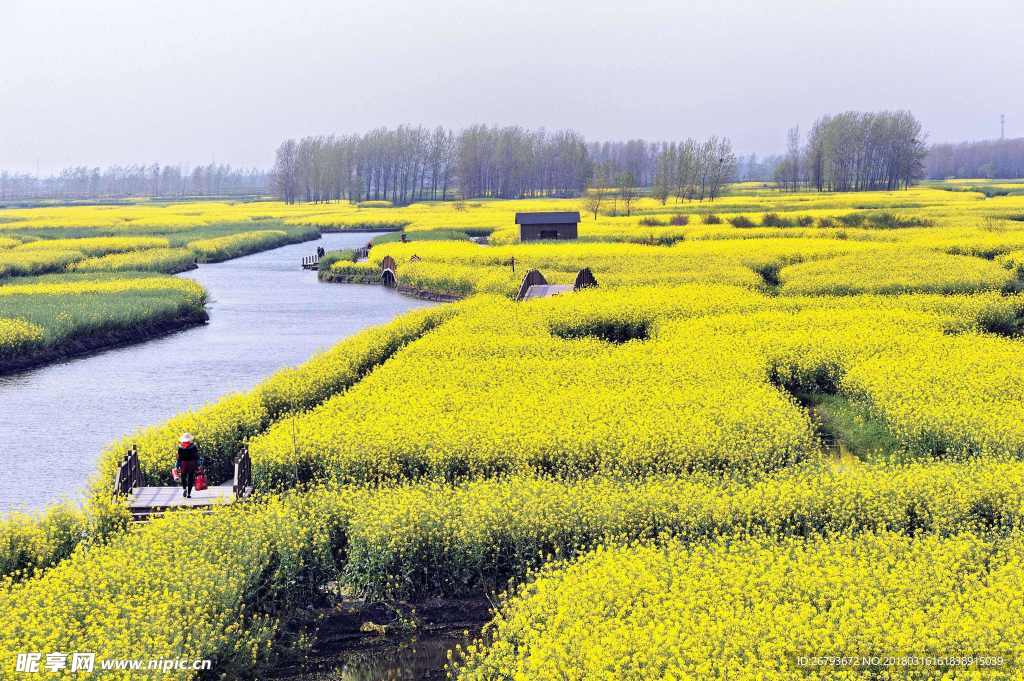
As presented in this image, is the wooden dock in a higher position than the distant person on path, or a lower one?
lower

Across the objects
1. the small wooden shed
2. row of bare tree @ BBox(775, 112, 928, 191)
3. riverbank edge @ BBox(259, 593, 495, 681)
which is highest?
row of bare tree @ BBox(775, 112, 928, 191)

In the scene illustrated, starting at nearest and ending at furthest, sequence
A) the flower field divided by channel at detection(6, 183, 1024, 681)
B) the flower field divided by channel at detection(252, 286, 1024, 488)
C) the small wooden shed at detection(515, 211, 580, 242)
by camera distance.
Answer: the flower field divided by channel at detection(6, 183, 1024, 681) < the flower field divided by channel at detection(252, 286, 1024, 488) < the small wooden shed at detection(515, 211, 580, 242)

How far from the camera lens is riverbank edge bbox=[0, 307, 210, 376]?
3962 centimetres

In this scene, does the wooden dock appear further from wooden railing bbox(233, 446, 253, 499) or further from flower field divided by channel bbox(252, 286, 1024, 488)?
flower field divided by channel bbox(252, 286, 1024, 488)

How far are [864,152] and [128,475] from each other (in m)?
186

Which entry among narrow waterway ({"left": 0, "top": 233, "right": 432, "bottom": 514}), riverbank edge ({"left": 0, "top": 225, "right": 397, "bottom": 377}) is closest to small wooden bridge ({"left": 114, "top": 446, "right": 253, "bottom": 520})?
narrow waterway ({"left": 0, "top": 233, "right": 432, "bottom": 514})

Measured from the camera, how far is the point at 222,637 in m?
13.6

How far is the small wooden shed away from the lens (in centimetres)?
8694

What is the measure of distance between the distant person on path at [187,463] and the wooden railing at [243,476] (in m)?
0.85

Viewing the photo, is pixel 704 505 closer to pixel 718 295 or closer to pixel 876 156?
pixel 718 295

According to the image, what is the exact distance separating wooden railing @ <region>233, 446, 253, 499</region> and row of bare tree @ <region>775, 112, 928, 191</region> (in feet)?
563

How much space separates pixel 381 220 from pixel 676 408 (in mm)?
118200

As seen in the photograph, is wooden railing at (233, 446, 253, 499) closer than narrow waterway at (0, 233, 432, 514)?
Yes

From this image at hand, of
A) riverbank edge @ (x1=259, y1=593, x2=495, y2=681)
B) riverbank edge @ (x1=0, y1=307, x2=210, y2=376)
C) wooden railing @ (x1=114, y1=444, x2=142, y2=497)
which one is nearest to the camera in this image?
riverbank edge @ (x1=259, y1=593, x2=495, y2=681)
